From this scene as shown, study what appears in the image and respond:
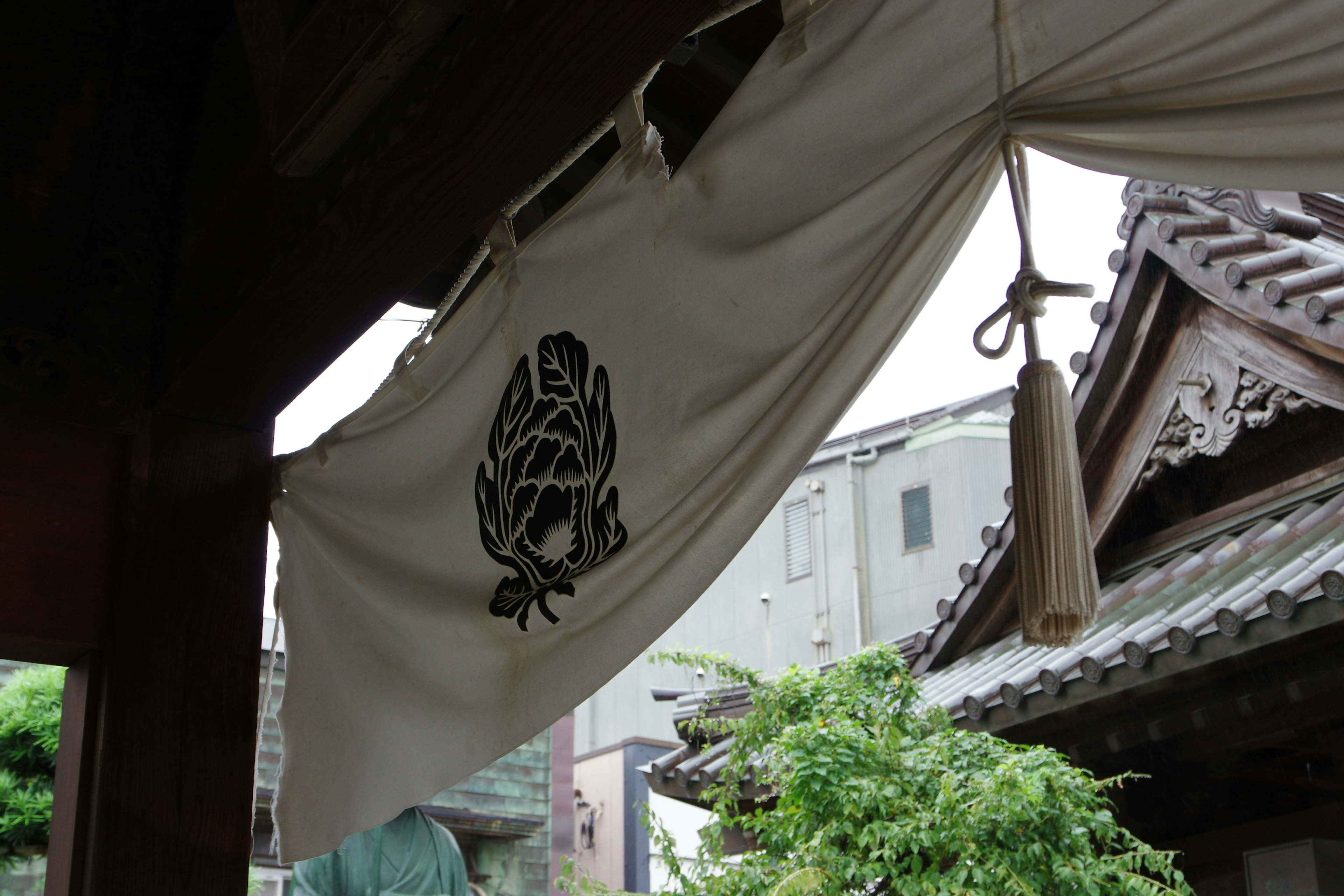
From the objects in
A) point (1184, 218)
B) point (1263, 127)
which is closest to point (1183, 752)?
point (1184, 218)

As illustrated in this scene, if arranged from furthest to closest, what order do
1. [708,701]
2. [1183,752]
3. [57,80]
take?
[708,701]
[1183,752]
[57,80]

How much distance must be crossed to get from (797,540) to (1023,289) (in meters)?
16.3

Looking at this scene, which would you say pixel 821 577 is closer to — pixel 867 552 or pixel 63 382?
pixel 867 552

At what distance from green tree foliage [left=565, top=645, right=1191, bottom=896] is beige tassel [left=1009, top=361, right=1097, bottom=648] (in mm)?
2490

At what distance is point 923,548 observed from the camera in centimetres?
1602

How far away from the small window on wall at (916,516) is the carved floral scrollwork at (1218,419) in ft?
37.2

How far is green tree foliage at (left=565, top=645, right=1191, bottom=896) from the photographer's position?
3613 mm

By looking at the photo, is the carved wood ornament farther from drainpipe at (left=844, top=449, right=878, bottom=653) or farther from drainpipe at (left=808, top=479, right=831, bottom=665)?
drainpipe at (left=808, top=479, right=831, bottom=665)

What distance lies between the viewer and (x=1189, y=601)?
414 cm

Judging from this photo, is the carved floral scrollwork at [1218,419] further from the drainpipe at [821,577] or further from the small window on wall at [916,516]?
the drainpipe at [821,577]

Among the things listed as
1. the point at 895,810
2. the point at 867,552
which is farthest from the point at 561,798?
the point at 895,810

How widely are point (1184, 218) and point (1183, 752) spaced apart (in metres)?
2.18

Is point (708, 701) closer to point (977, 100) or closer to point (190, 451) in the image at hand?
point (190, 451)

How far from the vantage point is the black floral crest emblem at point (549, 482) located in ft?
5.71
